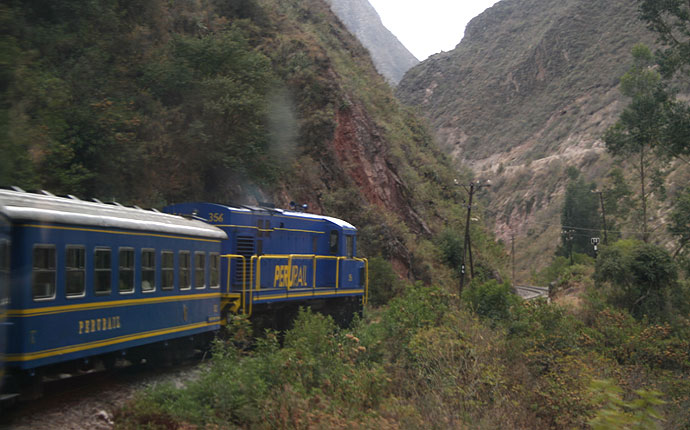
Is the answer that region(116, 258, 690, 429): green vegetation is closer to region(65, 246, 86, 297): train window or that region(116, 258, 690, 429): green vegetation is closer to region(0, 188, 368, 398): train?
region(0, 188, 368, 398): train

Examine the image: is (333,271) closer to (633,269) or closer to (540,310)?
(540,310)

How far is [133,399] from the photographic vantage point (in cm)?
960

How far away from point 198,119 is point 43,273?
56.4 ft

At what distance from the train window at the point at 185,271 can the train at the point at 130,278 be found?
2 centimetres

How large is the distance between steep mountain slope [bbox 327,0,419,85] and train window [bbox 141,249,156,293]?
14521 cm

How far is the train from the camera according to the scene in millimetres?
8484

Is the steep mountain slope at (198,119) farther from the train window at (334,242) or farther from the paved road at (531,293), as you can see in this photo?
the paved road at (531,293)

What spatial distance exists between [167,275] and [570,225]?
253ft

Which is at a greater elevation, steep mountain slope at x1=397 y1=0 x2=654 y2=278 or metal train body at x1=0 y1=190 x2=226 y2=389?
steep mountain slope at x1=397 y1=0 x2=654 y2=278

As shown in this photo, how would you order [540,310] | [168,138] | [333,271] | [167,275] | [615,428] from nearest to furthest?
1. [615,428]
2. [167,275]
3. [333,271]
4. [540,310]
5. [168,138]

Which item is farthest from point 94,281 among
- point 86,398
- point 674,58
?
point 674,58

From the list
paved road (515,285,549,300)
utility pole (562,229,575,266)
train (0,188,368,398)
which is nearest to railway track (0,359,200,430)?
train (0,188,368,398)

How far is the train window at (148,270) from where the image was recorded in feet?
37.2

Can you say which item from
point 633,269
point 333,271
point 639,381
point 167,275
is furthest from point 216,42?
point 633,269
